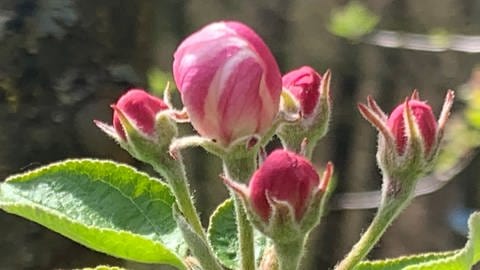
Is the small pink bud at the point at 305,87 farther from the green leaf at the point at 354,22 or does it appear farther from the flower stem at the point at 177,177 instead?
the green leaf at the point at 354,22

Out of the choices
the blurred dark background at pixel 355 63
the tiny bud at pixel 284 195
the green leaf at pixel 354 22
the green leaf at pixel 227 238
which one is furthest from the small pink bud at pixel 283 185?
the green leaf at pixel 354 22

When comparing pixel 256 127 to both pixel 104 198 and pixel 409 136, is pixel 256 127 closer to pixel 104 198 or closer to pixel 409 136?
pixel 409 136

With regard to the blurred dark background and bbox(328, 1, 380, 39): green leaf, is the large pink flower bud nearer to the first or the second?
the blurred dark background

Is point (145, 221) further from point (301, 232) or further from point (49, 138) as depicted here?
point (49, 138)

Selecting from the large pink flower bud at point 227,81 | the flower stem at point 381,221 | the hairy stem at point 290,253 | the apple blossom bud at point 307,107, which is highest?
the large pink flower bud at point 227,81

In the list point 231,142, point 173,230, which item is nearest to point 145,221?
point 173,230

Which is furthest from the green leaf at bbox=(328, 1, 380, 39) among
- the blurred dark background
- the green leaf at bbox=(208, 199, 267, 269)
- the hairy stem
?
the hairy stem
